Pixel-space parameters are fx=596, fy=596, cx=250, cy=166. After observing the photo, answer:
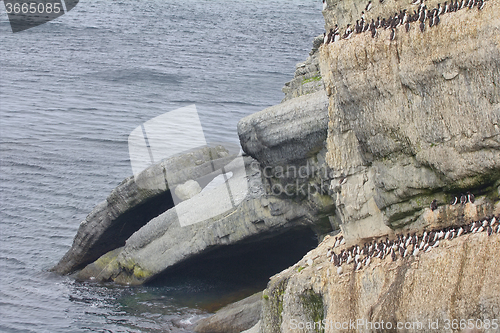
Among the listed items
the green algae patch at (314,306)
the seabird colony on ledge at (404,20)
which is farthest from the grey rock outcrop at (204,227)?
the seabird colony on ledge at (404,20)

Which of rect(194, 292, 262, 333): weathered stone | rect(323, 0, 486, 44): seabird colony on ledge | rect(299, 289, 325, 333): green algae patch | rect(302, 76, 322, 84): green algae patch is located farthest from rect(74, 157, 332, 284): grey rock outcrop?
rect(323, 0, 486, 44): seabird colony on ledge

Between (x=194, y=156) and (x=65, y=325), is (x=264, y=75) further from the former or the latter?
(x=65, y=325)

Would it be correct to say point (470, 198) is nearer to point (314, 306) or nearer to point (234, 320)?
point (314, 306)

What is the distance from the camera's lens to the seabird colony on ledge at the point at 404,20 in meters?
16.0

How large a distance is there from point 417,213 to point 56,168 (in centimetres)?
3547

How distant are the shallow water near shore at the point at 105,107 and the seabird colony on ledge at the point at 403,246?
36.8 ft

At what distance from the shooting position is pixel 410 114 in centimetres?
1742

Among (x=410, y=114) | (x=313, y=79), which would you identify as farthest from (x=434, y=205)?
(x=313, y=79)

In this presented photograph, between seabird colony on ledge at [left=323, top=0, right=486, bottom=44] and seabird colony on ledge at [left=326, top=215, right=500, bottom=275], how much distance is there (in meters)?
5.60

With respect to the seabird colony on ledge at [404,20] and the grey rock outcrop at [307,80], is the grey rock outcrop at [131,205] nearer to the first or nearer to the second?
the grey rock outcrop at [307,80]

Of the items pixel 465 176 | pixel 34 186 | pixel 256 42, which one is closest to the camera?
pixel 465 176

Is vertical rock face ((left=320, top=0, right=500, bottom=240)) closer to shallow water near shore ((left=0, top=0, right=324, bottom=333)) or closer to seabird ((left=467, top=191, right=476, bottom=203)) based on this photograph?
seabird ((left=467, top=191, right=476, bottom=203))

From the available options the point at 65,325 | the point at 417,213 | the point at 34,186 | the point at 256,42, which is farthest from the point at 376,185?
the point at 256,42

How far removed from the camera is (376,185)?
1897 cm
